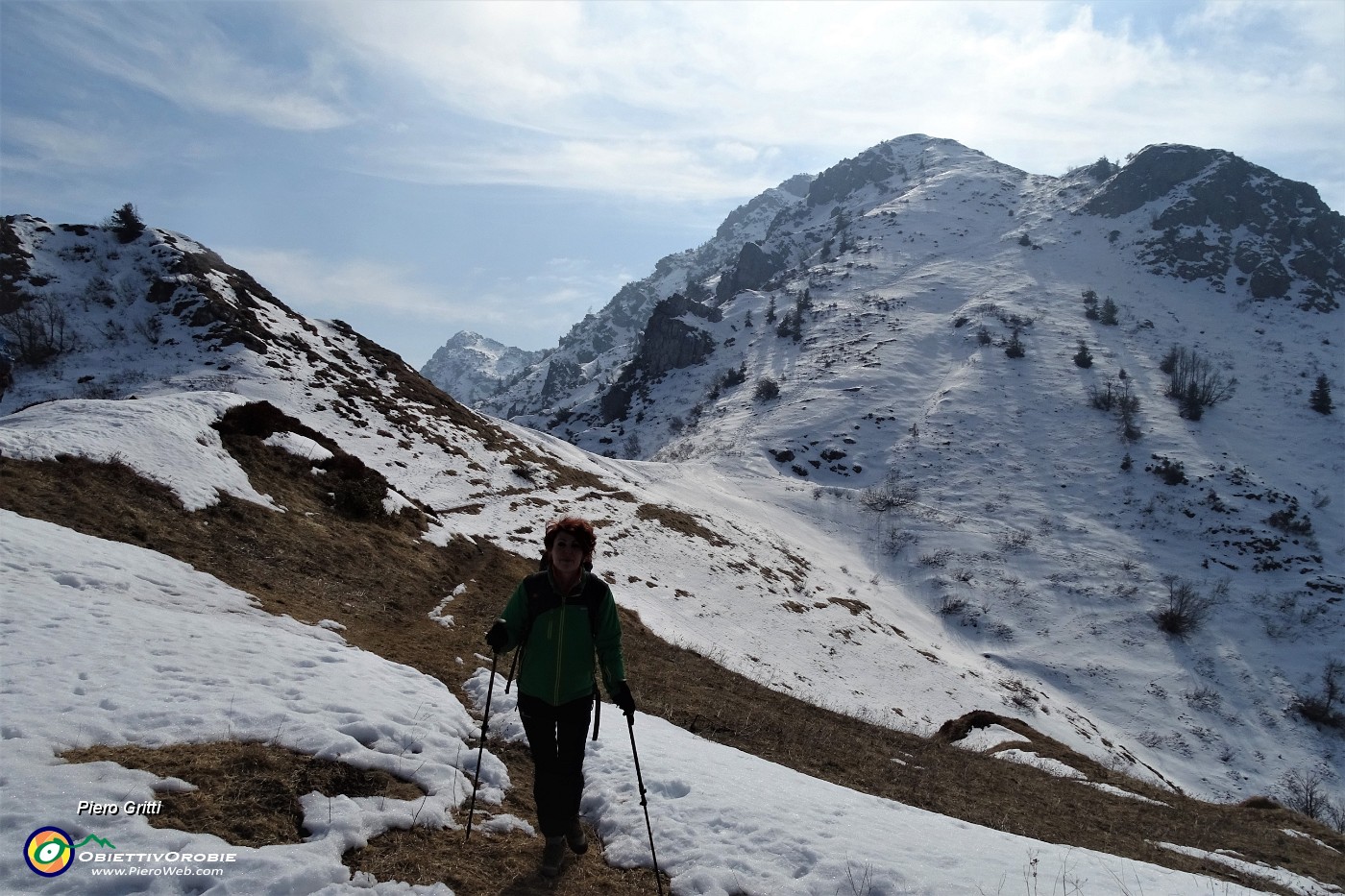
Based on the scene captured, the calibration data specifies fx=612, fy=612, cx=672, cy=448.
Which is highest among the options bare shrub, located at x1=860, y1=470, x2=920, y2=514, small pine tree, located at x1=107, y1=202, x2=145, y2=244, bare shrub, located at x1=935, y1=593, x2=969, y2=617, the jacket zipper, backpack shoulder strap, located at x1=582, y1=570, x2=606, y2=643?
small pine tree, located at x1=107, y1=202, x2=145, y2=244

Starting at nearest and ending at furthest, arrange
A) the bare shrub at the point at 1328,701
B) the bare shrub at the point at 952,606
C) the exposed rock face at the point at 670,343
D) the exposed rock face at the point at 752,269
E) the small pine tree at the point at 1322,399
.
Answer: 1. the bare shrub at the point at 1328,701
2. the bare shrub at the point at 952,606
3. the small pine tree at the point at 1322,399
4. the exposed rock face at the point at 670,343
5. the exposed rock face at the point at 752,269

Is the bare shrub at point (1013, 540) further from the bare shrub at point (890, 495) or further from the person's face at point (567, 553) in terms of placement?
the person's face at point (567, 553)

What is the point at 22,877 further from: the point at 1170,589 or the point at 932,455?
the point at 932,455

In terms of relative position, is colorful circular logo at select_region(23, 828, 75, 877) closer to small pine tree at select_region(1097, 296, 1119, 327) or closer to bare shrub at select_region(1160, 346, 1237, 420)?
bare shrub at select_region(1160, 346, 1237, 420)

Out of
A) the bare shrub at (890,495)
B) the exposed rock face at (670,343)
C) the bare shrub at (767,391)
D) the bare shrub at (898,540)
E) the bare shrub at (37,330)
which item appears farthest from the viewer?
the exposed rock face at (670,343)

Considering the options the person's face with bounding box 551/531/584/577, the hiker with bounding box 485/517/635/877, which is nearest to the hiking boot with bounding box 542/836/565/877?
the hiker with bounding box 485/517/635/877

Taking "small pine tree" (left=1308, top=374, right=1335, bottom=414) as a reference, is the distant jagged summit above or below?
above

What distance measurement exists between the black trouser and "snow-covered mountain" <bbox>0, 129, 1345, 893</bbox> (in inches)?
41.2

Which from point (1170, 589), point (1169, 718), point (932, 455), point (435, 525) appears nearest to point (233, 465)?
point (435, 525)

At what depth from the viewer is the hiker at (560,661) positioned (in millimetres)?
5168

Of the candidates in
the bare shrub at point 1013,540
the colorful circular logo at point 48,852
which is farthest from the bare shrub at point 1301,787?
the colorful circular logo at point 48,852

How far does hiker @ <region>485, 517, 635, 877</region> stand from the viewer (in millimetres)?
5168

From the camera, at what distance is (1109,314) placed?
10081 centimetres

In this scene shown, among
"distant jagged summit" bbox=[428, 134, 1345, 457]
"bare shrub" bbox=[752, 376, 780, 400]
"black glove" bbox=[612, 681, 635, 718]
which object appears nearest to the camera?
"black glove" bbox=[612, 681, 635, 718]
